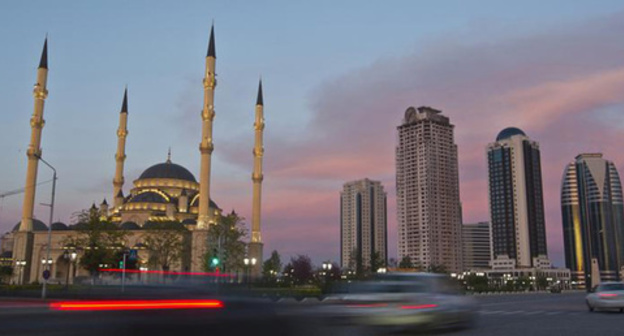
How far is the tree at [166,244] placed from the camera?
2894 inches

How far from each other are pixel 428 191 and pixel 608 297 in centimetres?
15356

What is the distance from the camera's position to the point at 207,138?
245 feet

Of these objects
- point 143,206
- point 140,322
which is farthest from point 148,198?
point 140,322

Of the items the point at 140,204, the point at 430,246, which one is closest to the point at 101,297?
the point at 140,204

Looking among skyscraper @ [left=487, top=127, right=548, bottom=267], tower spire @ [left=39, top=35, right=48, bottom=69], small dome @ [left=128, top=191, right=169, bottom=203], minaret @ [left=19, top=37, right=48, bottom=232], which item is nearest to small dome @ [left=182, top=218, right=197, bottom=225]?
small dome @ [left=128, top=191, right=169, bottom=203]

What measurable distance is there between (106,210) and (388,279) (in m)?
101

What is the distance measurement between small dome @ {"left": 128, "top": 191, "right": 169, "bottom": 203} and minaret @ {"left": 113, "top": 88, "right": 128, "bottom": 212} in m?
3.53

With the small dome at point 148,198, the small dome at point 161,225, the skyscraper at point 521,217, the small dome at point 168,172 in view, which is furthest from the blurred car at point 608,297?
the skyscraper at point 521,217

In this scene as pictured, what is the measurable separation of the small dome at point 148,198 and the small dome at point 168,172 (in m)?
8.81

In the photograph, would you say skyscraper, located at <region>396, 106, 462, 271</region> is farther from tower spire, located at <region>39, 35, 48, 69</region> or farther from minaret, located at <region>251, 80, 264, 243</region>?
tower spire, located at <region>39, 35, 48, 69</region>

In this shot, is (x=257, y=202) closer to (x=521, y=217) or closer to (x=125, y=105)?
(x=125, y=105)

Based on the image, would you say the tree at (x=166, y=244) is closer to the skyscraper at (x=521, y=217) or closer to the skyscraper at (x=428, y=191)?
the skyscraper at (x=428, y=191)

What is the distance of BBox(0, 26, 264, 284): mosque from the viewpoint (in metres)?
75.8

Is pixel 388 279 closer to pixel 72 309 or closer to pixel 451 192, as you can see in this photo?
pixel 72 309
